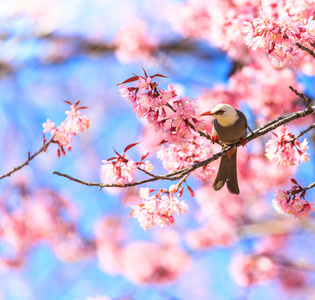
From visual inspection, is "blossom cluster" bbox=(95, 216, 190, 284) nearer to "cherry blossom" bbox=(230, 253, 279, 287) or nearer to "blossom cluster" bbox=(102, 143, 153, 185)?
"cherry blossom" bbox=(230, 253, 279, 287)

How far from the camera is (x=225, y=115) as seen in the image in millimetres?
1975

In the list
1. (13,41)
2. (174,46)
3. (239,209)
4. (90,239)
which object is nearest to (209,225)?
(239,209)

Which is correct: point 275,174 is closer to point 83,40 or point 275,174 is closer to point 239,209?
point 239,209

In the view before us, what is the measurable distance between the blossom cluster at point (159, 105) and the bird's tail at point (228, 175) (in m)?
0.50

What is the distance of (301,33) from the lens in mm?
1770

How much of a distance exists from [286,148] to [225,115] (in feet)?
1.13

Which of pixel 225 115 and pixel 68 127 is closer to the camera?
pixel 225 115

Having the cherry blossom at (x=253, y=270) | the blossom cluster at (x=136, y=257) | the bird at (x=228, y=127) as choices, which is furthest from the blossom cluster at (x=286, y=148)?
the blossom cluster at (x=136, y=257)

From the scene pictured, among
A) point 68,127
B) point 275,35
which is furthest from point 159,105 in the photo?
point 68,127

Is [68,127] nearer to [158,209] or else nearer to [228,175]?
[158,209]

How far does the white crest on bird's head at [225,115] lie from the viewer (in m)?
1.97

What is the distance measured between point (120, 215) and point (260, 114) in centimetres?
335

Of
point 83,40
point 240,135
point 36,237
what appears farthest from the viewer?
point 83,40

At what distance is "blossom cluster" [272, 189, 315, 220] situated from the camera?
1736mm
